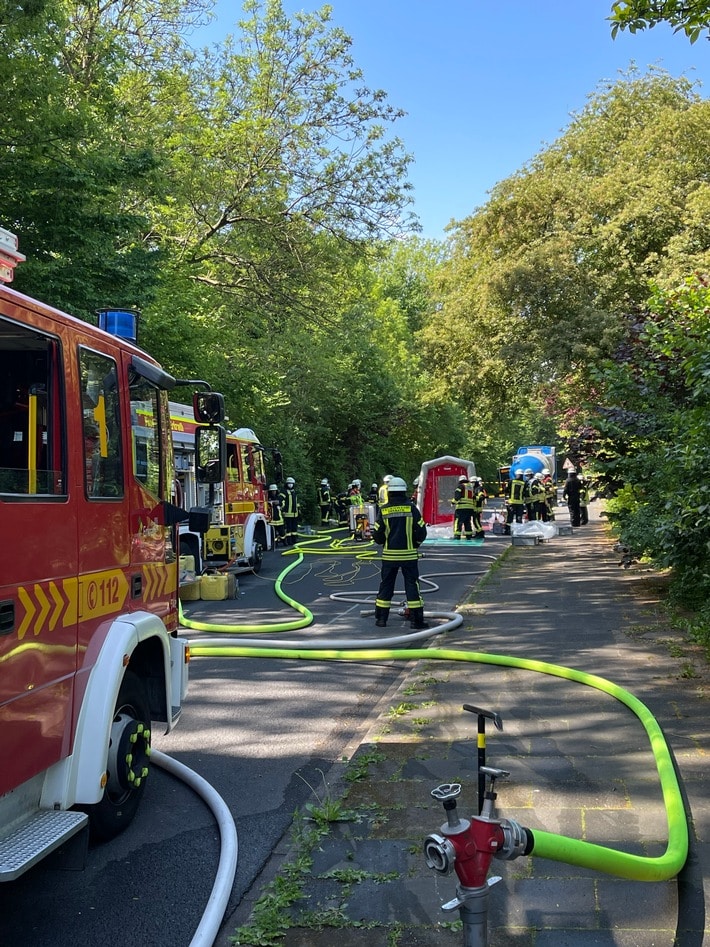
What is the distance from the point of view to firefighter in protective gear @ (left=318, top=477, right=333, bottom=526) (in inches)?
1032

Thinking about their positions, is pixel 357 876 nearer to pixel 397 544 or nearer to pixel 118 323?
pixel 118 323

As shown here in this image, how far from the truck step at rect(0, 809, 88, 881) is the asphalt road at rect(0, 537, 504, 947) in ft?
1.38

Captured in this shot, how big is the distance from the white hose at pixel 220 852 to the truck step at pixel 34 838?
59cm

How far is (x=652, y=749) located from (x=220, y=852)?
2.52 meters

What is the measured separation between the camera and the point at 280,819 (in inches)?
159

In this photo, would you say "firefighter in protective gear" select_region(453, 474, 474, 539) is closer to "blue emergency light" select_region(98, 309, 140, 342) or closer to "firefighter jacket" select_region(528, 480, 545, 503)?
"firefighter jacket" select_region(528, 480, 545, 503)

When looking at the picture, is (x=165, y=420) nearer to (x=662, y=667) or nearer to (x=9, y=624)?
(x=9, y=624)

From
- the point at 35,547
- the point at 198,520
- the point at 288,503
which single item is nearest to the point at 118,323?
the point at 198,520

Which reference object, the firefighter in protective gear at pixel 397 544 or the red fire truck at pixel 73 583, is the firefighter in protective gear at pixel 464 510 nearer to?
the firefighter in protective gear at pixel 397 544

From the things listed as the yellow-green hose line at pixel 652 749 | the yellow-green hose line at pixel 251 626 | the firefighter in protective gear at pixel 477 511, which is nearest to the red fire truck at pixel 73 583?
the yellow-green hose line at pixel 652 749

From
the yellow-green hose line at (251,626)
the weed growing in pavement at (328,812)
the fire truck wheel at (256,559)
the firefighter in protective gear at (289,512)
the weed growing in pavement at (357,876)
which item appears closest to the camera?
the weed growing in pavement at (357,876)

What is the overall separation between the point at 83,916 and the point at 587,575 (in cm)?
1047

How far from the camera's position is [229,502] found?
14102mm

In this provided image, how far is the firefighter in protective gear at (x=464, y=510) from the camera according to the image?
20016mm
